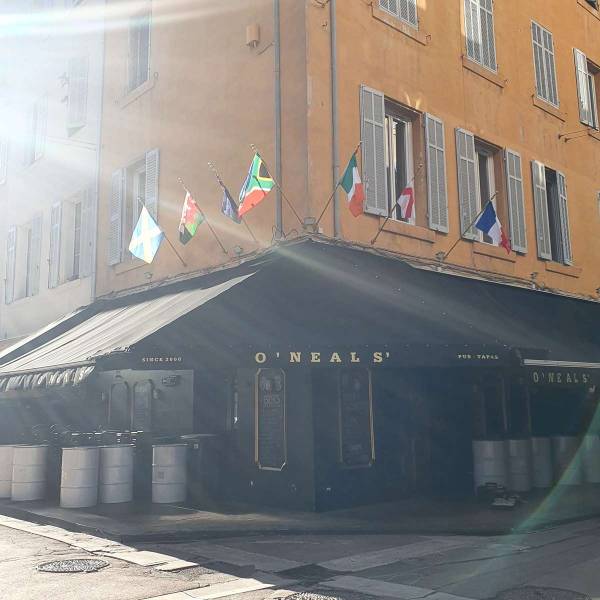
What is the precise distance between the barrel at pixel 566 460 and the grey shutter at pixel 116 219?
29.8 feet

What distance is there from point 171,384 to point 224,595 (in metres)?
6.87

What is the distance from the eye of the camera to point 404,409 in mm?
11570

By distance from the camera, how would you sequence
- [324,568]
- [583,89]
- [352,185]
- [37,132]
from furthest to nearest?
[37,132] → [583,89] → [352,185] → [324,568]

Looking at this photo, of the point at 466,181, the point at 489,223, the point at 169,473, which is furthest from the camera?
the point at 466,181

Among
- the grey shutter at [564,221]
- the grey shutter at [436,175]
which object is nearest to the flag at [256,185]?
the grey shutter at [436,175]

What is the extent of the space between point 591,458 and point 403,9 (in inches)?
345

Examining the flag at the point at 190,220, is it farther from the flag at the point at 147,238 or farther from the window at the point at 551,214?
the window at the point at 551,214

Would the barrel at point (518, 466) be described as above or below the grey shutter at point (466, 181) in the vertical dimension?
below

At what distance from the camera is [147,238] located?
40.5 ft

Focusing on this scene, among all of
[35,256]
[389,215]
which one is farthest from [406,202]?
[35,256]

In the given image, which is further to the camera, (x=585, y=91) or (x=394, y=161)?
(x=585, y=91)

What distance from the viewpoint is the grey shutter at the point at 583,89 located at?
1741 centimetres

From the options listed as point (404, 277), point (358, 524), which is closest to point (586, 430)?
point (404, 277)

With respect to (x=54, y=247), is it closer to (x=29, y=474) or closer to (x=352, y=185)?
(x=29, y=474)
